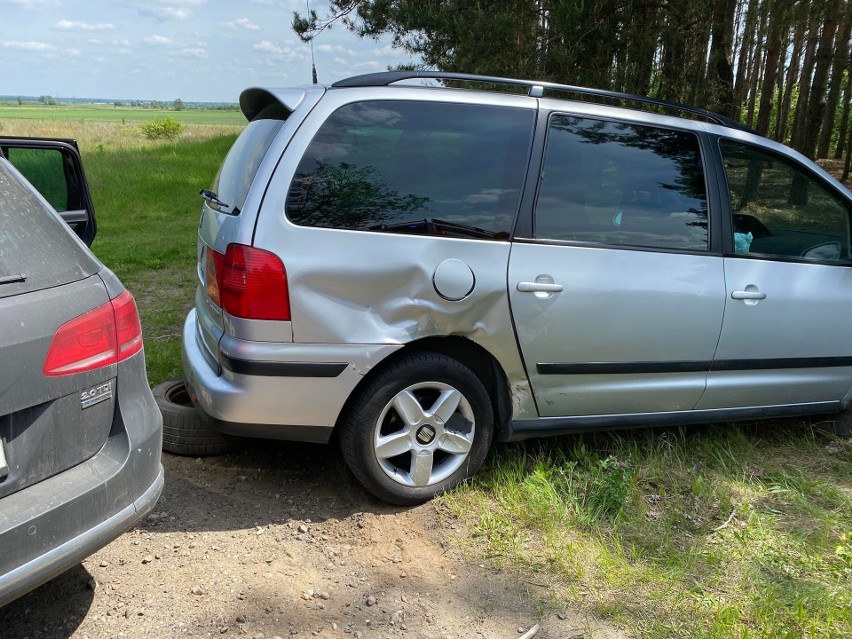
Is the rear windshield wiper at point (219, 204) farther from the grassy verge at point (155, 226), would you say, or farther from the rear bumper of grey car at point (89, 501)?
the grassy verge at point (155, 226)

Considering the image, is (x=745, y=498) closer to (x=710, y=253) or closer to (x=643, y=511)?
(x=643, y=511)

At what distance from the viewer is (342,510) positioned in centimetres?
314

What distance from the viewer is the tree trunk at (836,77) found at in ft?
26.3

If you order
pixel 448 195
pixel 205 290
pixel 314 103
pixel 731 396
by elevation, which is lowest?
pixel 731 396

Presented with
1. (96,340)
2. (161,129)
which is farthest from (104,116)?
(96,340)

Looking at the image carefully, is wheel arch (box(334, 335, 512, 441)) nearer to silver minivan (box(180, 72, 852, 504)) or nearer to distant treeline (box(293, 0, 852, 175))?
silver minivan (box(180, 72, 852, 504))

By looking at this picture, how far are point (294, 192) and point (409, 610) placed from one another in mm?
1682

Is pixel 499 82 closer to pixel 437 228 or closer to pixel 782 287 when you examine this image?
pixel 437 228

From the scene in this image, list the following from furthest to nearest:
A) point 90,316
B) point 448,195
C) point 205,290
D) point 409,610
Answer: point 205,290 → point 448,195 → point 409,610 → point 90,316

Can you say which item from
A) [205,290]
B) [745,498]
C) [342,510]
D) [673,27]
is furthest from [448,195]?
[673,27]

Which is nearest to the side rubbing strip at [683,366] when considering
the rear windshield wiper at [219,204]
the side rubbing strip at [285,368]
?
the side rubbing strip at [285,368]

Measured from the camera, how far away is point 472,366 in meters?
3.16

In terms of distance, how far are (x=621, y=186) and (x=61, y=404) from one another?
2.57 m

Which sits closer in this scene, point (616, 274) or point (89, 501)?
point (89, 501)
